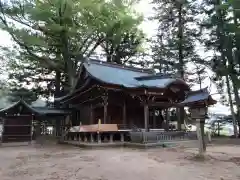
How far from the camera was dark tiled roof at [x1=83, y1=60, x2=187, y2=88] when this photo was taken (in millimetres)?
14969

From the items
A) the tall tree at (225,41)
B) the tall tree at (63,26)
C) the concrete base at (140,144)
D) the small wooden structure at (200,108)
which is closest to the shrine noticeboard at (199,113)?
the small wooden structure at (200,108)

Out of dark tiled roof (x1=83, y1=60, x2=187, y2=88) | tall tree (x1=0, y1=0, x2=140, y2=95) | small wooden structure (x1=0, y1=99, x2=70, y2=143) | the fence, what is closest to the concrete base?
the fence

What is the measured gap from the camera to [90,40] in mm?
24781

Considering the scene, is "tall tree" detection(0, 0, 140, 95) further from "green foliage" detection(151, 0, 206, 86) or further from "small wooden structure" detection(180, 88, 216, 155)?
"small wooden structure" detection(180, 88, 216, 155)

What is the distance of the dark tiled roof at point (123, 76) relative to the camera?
1497 centimetres

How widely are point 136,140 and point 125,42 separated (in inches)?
731

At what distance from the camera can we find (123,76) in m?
18.6

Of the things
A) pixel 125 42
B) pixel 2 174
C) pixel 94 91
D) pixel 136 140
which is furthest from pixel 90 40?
pixel 2 174

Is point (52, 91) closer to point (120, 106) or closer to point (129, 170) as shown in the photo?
point (120, 106)

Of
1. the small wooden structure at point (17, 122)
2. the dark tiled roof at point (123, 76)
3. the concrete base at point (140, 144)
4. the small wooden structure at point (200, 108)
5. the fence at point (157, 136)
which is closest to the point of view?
the small wooden structure at point (200, 108)

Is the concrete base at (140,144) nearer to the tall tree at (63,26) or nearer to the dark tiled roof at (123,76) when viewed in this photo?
the dark tiled roof at (123,76)

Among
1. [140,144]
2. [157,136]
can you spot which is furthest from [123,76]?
[140,144]

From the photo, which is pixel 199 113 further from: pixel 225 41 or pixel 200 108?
pixel 225 41

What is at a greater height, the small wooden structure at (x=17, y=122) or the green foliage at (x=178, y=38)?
the green foliage at (x=178, y=38)
